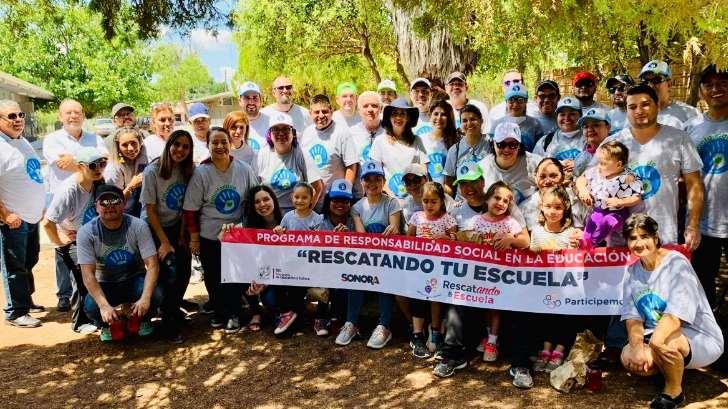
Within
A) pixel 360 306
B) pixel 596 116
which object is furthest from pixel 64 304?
pixel 596 116

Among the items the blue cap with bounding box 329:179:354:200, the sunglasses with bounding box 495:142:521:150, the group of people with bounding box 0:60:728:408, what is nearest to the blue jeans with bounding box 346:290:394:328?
the group of people with bounding box 0:60:728:408

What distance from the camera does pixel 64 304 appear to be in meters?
6.64

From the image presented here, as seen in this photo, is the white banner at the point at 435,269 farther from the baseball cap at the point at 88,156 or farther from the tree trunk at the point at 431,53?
the tree trunk at the point at 431,53

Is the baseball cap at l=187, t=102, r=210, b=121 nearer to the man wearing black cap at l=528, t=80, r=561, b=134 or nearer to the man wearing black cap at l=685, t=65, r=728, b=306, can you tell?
the man wearing black cap at l=528, t=80, r=561, b=134

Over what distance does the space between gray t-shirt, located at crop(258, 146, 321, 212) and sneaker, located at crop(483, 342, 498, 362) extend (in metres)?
2.37

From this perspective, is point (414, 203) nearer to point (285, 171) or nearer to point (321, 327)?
point (285, 171)

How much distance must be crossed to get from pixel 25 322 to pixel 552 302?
5282mm

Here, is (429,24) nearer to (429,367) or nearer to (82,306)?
(429,367)

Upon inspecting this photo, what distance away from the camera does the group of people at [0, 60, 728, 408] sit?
4.24m

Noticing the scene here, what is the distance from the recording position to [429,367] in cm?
476

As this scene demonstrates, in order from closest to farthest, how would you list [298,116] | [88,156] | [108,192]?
[108,192], [88,156], [298,116]

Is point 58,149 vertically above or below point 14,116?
below

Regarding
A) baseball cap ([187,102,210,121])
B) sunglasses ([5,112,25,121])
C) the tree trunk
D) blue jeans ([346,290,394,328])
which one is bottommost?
blue jeans ([346,290,394,328])

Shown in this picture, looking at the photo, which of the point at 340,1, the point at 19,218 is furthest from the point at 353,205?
the point at 340,1
